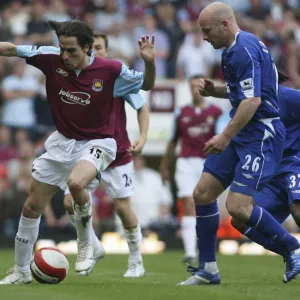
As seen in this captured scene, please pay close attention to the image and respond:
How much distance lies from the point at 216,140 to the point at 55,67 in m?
1.80

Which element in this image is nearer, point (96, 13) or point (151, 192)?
point (151, 192)

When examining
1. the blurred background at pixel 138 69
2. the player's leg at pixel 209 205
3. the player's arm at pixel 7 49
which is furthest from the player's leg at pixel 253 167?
the blurred background at pixel 138 69

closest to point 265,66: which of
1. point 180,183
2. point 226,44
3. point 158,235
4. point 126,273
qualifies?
point 226,44

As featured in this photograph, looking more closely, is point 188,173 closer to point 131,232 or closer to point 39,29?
point 131,232

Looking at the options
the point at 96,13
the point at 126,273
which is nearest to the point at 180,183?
the point at 126,273

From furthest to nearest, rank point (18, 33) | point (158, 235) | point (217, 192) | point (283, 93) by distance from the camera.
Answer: point (18, 33) → point (158, 235) → point (283, 93) → point (217, 192)

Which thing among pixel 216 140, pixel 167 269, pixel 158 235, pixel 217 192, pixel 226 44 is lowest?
pixel 158 235

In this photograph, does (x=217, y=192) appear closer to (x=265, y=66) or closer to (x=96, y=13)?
(x=265, y=66)

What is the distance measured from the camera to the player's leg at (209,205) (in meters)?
→ 9.31

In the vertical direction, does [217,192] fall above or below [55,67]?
below

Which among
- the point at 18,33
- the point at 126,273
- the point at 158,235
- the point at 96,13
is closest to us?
the point at 126,273

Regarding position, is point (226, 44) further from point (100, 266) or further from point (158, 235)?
point (158, 235)

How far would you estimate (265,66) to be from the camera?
916 centimetres

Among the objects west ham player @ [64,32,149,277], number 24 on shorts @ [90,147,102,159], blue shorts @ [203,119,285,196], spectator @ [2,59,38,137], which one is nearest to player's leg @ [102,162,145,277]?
west ham player @ [64,32,149,277]
